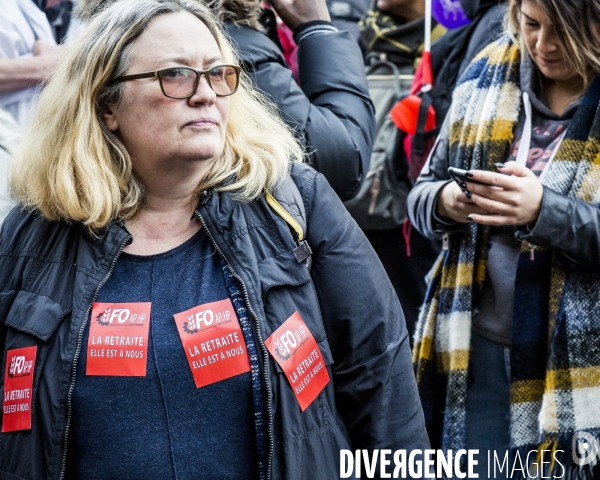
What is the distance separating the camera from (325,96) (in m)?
2.73

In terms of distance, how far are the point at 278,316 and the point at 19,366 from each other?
2.11 ft

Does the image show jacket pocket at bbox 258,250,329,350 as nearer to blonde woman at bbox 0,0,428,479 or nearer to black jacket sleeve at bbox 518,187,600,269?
blonde woman at bbox 0,0,428,479

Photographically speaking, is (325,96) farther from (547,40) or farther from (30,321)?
(30,321)

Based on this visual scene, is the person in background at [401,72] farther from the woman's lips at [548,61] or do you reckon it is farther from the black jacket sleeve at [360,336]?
the black jacket sleeve at [360,336]

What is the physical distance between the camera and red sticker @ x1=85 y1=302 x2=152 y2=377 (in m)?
2.00

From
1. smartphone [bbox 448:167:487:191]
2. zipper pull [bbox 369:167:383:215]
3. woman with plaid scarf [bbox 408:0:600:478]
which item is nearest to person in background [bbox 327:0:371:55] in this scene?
zipper pull [bbox 369:167:383:215]

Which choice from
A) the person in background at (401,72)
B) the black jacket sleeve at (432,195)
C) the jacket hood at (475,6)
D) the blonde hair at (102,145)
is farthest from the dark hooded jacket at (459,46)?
the blonde hair at (102,145)

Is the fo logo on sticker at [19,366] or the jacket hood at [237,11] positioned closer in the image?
the fo logo on sticker at [19,366]

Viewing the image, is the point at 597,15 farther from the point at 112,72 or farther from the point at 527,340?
the point at 112,72

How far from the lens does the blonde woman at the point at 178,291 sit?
1993 millimetres

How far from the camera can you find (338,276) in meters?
2.13

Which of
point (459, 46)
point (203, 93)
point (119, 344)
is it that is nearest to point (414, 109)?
point (459, 46)

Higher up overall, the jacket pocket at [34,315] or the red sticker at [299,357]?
the jacket pocket at [34,315]

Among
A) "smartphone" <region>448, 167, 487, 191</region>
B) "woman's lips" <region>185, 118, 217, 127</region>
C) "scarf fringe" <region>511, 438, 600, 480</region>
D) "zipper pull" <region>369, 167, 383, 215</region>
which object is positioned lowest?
"scarf fringe" <region>511, 438, 600, 480</region>
